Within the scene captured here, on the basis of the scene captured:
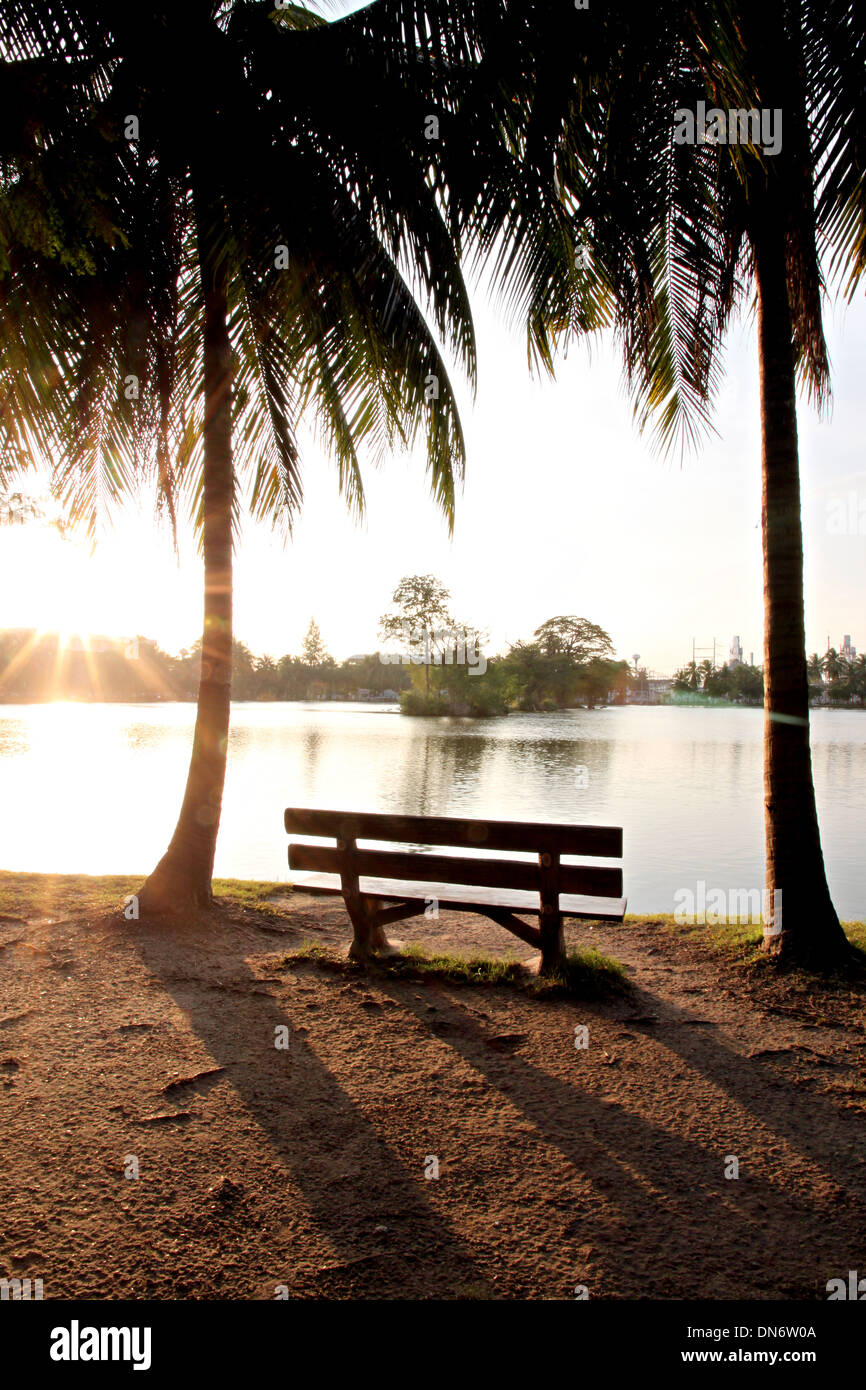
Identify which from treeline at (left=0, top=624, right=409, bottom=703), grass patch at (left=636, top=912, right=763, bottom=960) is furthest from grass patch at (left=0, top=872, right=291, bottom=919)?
treeline at (left=0, top=624, right=409, bottom=703)

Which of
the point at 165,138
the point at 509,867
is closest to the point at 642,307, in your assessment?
the point at 165,138

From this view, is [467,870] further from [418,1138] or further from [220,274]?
[220,274]

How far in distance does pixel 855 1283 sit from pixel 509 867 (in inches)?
123

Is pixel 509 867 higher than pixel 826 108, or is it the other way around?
pixel 826 108

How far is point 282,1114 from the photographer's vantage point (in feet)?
11.8

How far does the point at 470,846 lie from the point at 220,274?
530cm

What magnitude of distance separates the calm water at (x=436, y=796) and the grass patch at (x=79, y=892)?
7.95 feet

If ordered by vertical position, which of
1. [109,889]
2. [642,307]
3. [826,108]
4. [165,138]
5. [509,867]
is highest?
[165,138]

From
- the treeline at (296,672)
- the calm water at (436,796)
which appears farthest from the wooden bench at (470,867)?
the treeline at (296,672)

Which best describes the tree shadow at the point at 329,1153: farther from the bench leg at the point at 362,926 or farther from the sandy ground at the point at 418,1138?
the bench leg at the point at 362,926

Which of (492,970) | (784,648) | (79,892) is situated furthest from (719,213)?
(79,892)

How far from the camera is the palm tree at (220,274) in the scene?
5.86 m

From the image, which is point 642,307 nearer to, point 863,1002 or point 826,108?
point 826,108
